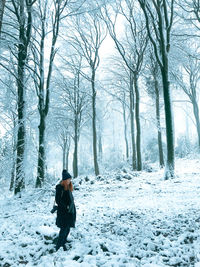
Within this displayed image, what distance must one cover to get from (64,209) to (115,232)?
4.48 ft

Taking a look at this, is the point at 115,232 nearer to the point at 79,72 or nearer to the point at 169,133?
the point at 169,133

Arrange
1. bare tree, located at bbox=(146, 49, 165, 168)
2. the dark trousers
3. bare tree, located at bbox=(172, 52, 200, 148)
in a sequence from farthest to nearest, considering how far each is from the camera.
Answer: bare tree, located at bbox=(172, 52, 200, 148), bare tree, located at bbox=(146, 49, 165, 168), the dark trousers

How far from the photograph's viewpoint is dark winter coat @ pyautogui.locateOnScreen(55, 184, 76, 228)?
4.07 metres

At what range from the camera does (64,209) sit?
409 cm

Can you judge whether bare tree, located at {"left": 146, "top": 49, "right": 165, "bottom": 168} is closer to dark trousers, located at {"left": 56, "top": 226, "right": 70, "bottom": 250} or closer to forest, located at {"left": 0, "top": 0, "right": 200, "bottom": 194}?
forest, located at {"left": 0, "top": 0, "right": 200, "bottom": 194}

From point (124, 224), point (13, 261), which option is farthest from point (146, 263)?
point (13, 261)

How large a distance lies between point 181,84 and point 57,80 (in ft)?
34.7

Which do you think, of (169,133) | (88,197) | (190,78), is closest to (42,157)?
(88,197)

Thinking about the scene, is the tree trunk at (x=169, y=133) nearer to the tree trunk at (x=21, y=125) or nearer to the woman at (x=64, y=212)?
the woman at (x=64, y=212)

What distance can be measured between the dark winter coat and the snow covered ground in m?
0.52

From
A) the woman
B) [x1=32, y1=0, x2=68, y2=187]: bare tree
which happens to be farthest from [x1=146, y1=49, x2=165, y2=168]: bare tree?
the woman

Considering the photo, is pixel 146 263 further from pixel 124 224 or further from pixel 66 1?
pixel 66 1

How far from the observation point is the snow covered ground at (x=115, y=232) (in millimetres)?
3512

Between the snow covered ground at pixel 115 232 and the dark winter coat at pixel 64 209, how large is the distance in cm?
52
